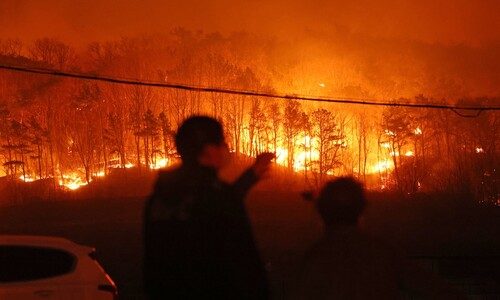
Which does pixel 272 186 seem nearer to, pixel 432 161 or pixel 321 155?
pixel 321 155

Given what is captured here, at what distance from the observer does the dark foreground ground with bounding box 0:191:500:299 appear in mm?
22703

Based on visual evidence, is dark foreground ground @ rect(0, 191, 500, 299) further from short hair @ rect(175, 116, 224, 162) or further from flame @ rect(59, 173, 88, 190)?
flame @ rect(59, 173, 88, 190)

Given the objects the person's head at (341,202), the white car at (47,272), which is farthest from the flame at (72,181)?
the person's head at (341,202)

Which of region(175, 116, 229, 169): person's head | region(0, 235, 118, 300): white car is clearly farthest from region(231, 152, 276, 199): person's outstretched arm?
region(0, 235, 118, 300): white car

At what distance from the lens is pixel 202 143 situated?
3.36 metres

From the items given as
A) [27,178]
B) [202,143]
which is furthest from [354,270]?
[27,178]

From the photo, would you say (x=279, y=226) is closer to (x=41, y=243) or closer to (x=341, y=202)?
(x=41, y=243)

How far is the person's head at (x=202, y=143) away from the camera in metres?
3.34

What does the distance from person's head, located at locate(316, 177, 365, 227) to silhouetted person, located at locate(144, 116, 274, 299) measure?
17.8 inches

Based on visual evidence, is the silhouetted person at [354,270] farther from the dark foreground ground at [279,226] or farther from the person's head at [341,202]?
the dark foreground ground at [279,226]

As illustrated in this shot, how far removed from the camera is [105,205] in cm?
4047

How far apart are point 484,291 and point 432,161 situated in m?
58.2

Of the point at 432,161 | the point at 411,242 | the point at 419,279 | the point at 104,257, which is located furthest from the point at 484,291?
the point at 432,161

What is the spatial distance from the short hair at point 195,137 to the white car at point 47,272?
417 cm
